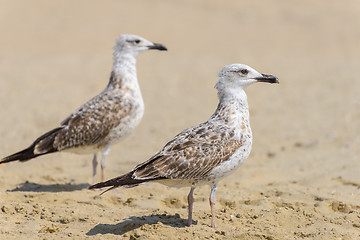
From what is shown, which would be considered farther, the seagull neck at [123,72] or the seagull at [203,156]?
the seagull neck at [123,72]

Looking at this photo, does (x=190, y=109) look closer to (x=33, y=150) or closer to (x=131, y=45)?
(x=131, y=45)

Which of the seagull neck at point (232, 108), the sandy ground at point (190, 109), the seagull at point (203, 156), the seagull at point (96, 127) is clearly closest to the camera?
the seagull at point (203, 156)

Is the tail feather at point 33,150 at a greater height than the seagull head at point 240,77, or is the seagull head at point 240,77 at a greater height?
the seagull head at point 240,77

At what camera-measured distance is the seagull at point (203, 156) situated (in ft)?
21.1

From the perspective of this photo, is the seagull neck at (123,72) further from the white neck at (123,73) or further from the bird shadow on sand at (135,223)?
the bird shadow on sand at (135,223)

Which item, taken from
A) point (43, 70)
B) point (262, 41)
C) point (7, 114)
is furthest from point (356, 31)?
point (7, 114)

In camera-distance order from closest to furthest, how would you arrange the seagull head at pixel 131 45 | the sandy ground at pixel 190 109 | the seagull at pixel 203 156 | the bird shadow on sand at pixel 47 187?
the seagull at pixel 203 156 < the sandy ground at pixel 190 109 < the bird shadow on sand at pixel 47 187 < the seagull head at pixel 131 45

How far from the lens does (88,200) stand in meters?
8.05

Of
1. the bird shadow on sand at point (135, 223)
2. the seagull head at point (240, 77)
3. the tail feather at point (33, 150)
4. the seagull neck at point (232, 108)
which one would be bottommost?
the bird shadow on sand at point (135, 223)

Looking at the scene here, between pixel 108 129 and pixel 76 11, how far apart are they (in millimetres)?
21239

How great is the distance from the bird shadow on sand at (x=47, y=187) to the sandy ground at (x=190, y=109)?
16 millimetres

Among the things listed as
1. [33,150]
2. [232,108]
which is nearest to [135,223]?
[232,108]

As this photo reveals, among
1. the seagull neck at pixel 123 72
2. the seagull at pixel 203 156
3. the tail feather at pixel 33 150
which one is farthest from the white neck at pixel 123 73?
the seagull at pixel 203 156

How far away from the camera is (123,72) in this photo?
9.62 m
